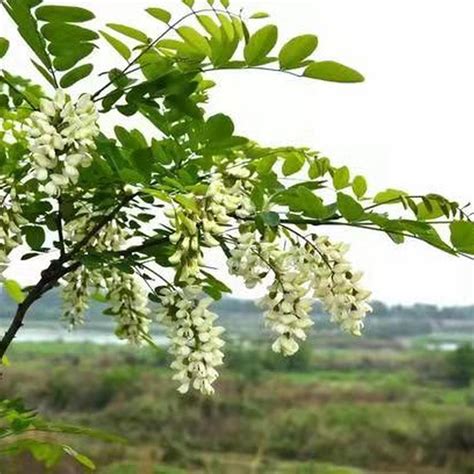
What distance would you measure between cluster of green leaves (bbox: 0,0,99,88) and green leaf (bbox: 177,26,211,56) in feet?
0.15

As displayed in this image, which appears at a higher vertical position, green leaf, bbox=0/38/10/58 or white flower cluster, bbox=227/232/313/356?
green leaf, bbox=0/38/10/58

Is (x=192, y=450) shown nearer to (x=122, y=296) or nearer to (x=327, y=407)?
(x=327, y=407)

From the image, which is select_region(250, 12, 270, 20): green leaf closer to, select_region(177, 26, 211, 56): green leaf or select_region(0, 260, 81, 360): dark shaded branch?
select_region(177, 26, 211, 56): green leaf

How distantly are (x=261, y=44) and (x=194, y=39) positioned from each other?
1.6 inches

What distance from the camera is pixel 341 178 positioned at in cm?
57

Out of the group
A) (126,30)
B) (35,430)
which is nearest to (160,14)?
(126,30)

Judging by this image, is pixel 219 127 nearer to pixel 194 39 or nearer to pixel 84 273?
pixel 194 39

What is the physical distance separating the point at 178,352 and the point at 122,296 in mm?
140

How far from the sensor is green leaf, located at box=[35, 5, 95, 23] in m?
0.52

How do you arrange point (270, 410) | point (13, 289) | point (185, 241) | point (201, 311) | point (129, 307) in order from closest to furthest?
point (185, 241), point (201, 311), point (129, 307), point (13, 289), point (270, 410)

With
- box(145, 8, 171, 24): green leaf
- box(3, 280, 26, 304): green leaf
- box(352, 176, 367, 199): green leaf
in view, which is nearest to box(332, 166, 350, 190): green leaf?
box(352, 176, 367, 199): green leaf

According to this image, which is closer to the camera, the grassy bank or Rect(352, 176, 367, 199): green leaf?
Rect(352, 176, 367, 199): green leaf

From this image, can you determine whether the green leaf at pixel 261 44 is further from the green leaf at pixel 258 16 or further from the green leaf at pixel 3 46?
the green leaf at pixel 3 46

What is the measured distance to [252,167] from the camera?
589 mm
